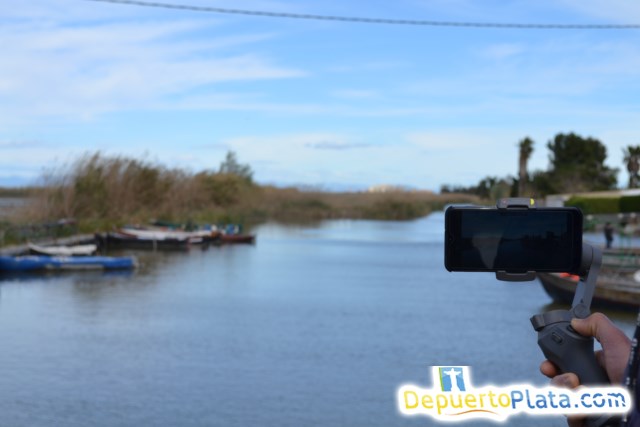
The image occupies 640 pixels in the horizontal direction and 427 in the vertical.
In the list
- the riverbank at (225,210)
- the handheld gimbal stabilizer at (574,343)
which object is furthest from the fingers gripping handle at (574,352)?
the riverbank at (225,210)

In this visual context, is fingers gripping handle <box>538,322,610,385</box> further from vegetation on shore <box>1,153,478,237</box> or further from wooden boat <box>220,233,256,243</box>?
wooden boat <box>220,233,256,243</box>

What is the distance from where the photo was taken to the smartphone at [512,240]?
208 centimetres

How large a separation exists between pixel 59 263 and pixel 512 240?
111ft

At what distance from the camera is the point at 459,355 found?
1903 centimetres

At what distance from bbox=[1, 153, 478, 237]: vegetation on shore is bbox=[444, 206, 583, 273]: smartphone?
44.7 m

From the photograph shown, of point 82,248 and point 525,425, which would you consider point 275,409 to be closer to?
point 525,425

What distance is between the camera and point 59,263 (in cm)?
3453

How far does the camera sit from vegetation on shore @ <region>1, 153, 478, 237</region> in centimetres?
4872

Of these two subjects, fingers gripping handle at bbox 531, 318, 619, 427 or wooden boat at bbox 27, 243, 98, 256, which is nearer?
fingers gripping handle at bbox 531, 318, 619, 427

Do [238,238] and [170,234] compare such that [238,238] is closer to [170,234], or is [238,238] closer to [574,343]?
[170,234]

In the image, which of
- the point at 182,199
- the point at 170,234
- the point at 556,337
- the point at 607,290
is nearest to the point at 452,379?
the point at 556,337

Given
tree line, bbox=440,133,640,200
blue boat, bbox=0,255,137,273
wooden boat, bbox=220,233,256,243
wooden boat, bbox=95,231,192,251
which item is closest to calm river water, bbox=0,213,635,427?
blue boat, bbox=0,255,137,273

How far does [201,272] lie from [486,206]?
3496cm

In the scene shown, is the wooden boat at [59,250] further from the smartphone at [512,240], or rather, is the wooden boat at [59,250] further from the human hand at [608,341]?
the human hand at [608,341]
